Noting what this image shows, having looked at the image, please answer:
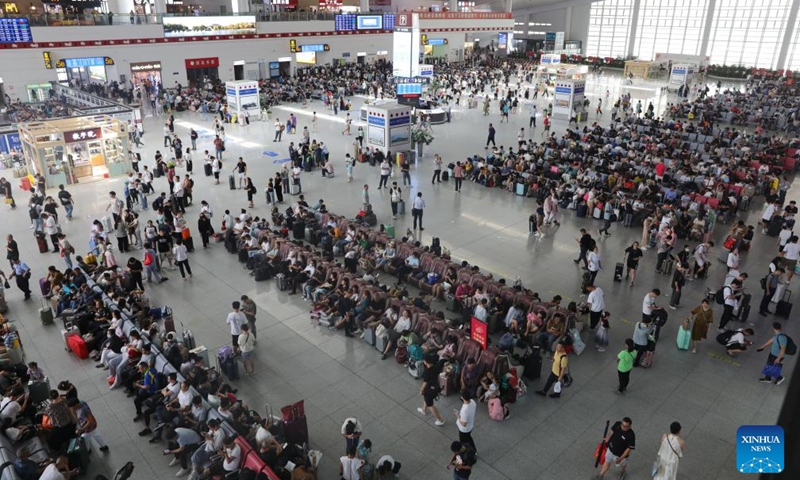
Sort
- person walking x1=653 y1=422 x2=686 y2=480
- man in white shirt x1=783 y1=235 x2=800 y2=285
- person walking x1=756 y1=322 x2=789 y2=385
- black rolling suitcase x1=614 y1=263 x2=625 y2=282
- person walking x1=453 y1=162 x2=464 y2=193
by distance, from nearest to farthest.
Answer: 1. person walking x1=653 y1=422 x2=686 y2=480
2. person walking x1=756 y1=322 x2=789 y2=385
3. man in white shirt x1=783 y1=235 x2=800 y2=285
4. black rolling suitcase x1=614 y1=263 x2=625 y2=282
5. person walking x1=453 y1=162 x2=464 y2=193

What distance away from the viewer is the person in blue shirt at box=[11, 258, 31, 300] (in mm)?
14227

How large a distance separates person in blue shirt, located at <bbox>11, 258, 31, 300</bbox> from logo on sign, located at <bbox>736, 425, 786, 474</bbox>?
16.3 meters

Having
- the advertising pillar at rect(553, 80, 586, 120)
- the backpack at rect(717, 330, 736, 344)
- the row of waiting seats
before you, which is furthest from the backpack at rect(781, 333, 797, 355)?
the advertising pillar at rect(553, 80, 586, 120)

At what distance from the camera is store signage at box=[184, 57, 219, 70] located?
47.6 meters

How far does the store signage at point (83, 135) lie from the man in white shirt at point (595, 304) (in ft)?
71.7

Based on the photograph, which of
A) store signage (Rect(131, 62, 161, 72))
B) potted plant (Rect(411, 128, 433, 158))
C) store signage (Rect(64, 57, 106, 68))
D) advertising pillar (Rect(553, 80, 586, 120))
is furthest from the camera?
store signage (Rect(131, 62, 161, 72))

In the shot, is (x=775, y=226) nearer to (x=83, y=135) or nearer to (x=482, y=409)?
(x=482, y=409)

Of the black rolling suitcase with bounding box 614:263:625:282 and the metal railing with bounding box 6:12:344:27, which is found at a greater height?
the metal railing with bounding box 6:12:344:27

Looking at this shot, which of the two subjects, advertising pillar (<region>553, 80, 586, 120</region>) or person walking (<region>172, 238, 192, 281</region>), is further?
advertising pillar (<region>553, 80, 586, 120</region>)

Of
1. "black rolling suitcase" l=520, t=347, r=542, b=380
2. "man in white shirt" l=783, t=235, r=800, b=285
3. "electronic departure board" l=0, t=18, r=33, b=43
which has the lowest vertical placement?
"black rolling suitcase" l=520, t=347, r=542, b=380

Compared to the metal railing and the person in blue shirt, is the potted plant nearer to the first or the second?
the person in blue shirt

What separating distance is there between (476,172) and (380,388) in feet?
47.8

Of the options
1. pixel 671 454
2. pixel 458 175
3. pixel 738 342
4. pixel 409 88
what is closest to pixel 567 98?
pixel 409 88

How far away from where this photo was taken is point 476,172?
23.8 m
